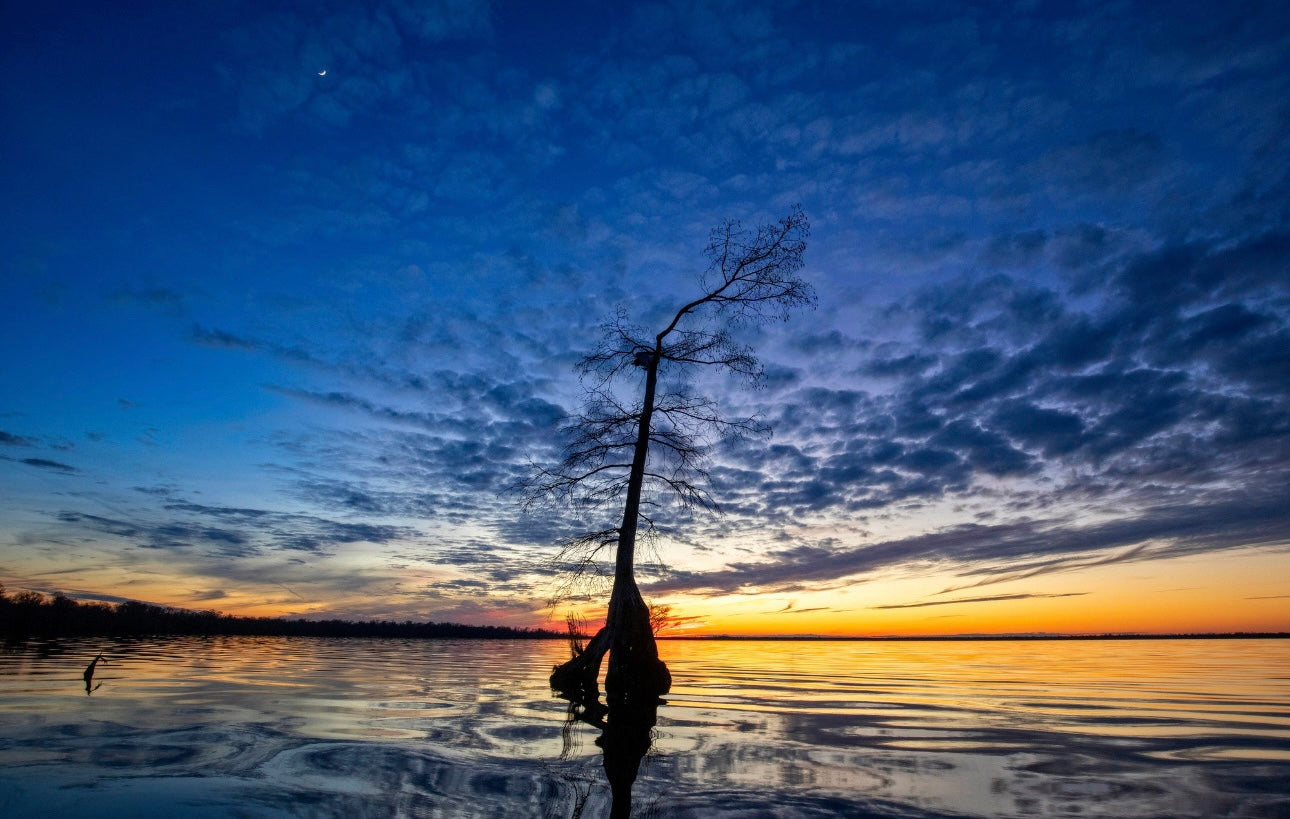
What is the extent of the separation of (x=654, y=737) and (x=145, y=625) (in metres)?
91.1

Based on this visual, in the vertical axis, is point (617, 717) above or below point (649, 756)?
below

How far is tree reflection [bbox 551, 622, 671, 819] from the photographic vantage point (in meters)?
6.26

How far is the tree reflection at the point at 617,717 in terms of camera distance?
626 centimetres

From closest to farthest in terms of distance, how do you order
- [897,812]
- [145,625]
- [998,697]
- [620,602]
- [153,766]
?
1. [897,812]
2. [153,766]
3. [998,697]
4. [620,602]
5. [145,625]

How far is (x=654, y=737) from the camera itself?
29.6 feet

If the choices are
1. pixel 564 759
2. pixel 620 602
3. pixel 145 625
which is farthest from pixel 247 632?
pixel 564 759

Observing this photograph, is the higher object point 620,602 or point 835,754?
point 620,602

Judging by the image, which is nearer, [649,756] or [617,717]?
[649,756]

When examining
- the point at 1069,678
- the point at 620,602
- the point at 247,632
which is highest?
the point at 620,602

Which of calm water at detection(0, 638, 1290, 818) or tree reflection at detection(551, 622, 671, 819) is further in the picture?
tree reflection at detection(551, 622, 671, 819)

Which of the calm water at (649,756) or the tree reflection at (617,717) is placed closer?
the calm water at (649,756)

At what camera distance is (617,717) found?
38.6 feet

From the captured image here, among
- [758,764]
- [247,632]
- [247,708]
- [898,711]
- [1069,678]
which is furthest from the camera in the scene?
[247,632]

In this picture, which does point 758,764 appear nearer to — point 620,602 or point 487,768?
point 487,768
